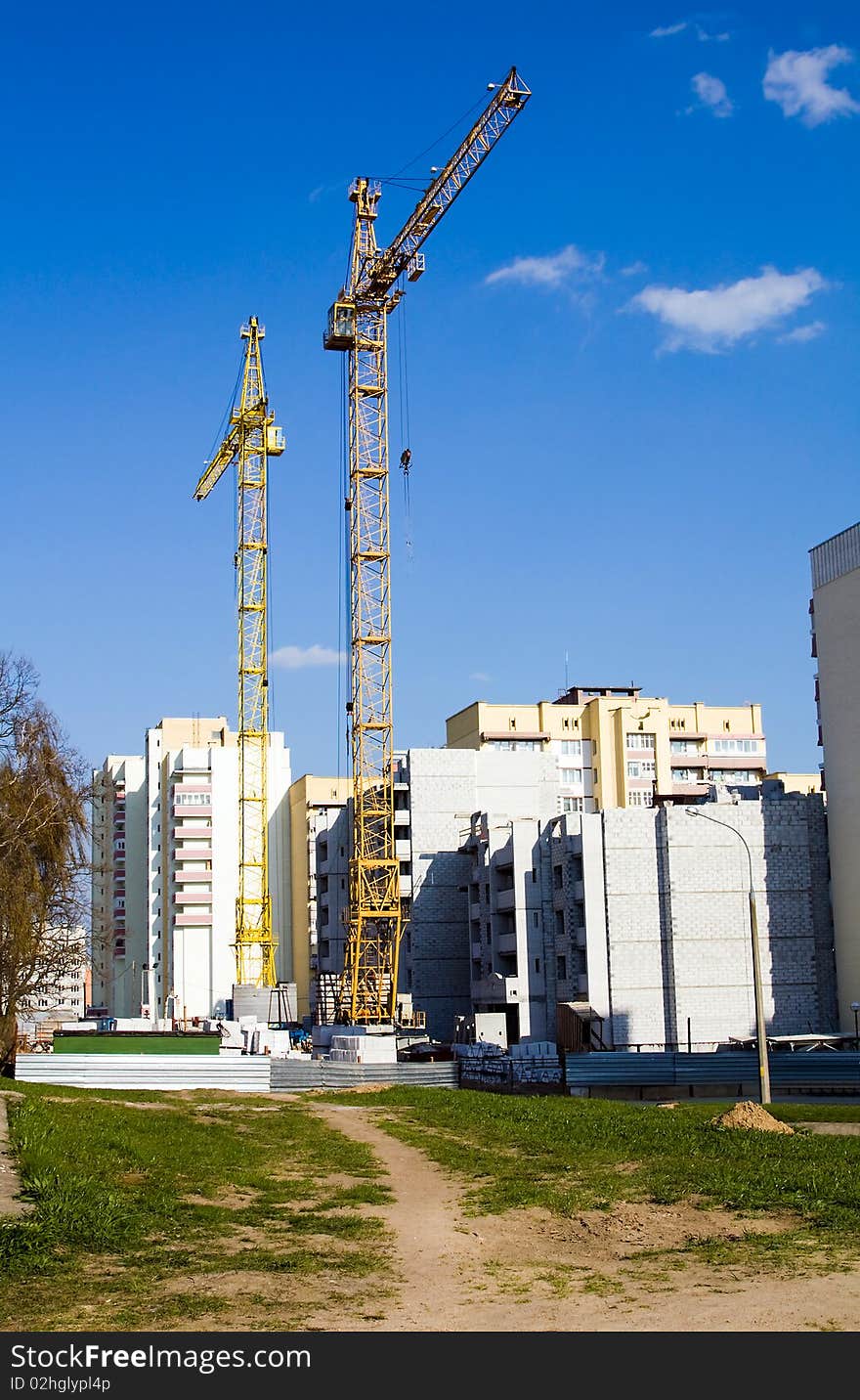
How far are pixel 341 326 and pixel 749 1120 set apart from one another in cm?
7027

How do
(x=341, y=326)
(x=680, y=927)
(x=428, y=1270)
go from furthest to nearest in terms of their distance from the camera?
1. (x=341, y=326)
2. (x=680, y=927)
3. (x=428, y=1270)

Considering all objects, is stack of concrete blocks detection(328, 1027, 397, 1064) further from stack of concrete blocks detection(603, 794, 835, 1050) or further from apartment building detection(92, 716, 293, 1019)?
apartment building detection(92, 716, 293, 1019)

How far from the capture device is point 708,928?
77750 millimetres

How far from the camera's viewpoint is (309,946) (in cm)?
14012

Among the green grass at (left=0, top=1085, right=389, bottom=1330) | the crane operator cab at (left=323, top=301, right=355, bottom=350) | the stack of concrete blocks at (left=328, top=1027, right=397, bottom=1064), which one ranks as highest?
the crane operator cab at (left=323, top=301, right=355, bottom=350)

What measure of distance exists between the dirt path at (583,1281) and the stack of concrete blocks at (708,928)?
5697 cm

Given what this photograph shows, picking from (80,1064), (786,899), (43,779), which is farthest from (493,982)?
(43,779)

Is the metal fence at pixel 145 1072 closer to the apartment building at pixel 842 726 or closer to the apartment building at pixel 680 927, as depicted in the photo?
the apartment building at pixel 680 927

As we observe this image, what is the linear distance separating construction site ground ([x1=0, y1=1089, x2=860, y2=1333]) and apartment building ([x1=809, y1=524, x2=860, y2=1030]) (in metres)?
56.5

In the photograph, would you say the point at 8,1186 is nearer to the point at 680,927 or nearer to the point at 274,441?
the point at 680,927

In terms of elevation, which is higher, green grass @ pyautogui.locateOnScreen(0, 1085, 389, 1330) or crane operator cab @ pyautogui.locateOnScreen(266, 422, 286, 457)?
crane operator cab @ pyautogui.locateOnScreen(266, 422, 286, 457)

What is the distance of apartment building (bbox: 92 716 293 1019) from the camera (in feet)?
472

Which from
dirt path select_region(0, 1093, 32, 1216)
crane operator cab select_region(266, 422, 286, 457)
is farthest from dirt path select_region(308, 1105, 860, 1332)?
crane operator cab select_region(266, 422, 286, 457)

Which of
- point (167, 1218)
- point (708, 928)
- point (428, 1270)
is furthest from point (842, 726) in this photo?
point (428, 1270)
